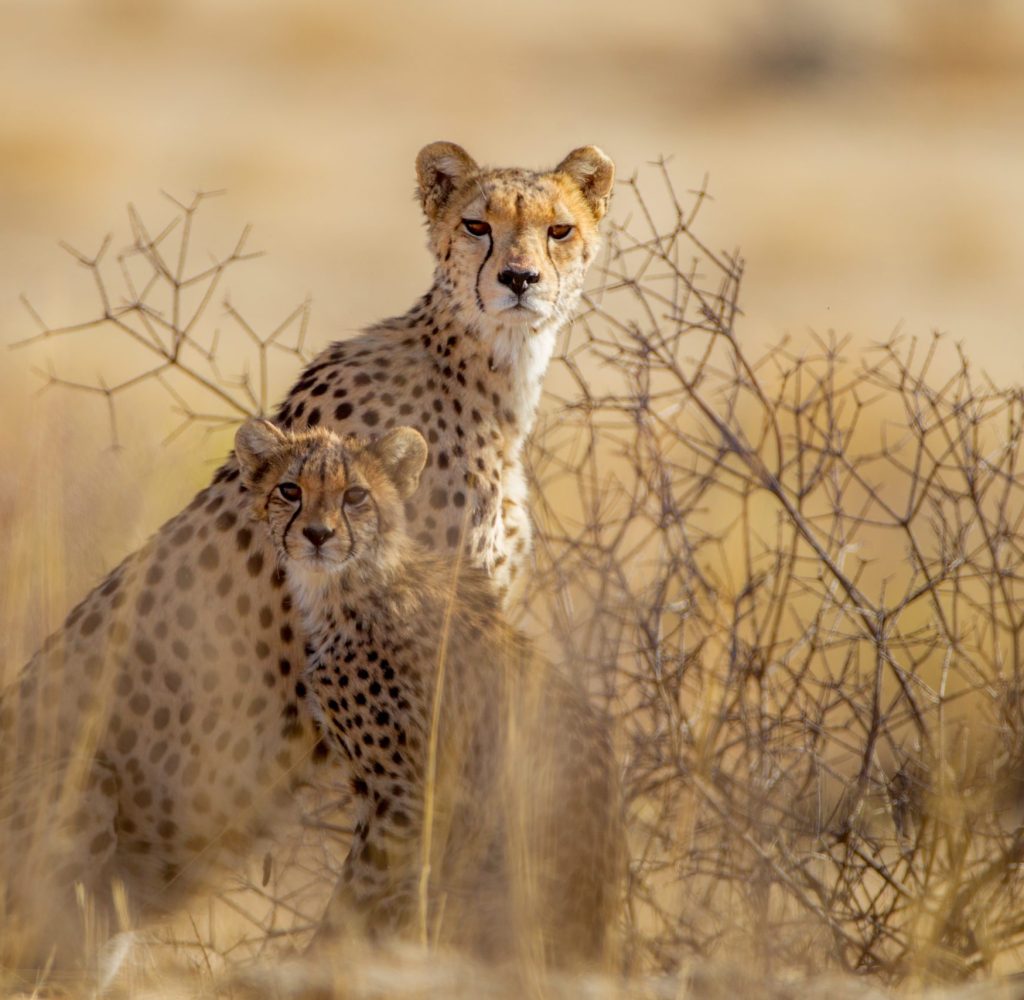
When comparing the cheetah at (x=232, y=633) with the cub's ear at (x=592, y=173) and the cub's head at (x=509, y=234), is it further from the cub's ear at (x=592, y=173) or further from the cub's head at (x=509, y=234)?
the cub's ear at (x=592, y=173)

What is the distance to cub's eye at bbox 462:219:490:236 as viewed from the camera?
4348 millimetres

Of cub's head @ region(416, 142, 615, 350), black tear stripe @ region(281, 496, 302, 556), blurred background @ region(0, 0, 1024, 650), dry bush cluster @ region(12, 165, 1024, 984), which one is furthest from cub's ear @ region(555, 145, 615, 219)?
blurred background @ region(0, 0, 1024, 650)

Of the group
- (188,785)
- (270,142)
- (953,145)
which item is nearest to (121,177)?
(270,142)

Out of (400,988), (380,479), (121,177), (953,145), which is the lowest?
(400,988)

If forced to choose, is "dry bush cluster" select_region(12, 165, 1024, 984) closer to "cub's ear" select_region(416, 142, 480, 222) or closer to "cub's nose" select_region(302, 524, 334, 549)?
"cub's ear" select_region(416, 142, 480, 222)

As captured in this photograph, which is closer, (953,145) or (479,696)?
(479,696)

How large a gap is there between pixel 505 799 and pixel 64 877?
3.28 feet

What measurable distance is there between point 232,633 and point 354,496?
53 cm

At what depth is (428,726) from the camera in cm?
375

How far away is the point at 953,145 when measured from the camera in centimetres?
1764

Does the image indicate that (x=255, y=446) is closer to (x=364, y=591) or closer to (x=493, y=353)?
(x=364, y=591)

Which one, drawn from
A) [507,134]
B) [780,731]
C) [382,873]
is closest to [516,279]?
[780,731]

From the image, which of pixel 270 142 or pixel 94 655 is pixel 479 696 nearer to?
pixel 94 655

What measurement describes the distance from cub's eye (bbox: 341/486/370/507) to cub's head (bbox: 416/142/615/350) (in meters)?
0.65
